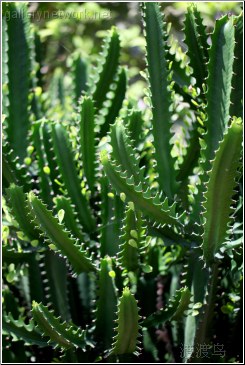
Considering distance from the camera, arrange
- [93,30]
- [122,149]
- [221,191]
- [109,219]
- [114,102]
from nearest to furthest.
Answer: [221,191]
[122,149]
[109,219]
[114,102]
[93,30]

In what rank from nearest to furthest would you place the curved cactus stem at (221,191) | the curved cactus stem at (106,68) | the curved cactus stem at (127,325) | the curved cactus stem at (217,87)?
the curved cactus stem at (221,191) < the curved cactus stem at (127,325) < the curved cactus stem at (217,87) < the curved cactus stem at (106,68)

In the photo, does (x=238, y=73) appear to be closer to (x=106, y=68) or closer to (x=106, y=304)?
(x=106, y=68)

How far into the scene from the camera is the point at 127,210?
1525 millimetres

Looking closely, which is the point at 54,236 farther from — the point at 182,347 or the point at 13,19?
the point at 13,19

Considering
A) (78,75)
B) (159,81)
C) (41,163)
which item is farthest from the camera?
(78,75)

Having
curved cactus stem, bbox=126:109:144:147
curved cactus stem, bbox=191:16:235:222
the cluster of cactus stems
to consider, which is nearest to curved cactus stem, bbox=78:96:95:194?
the cluster of cactus stems

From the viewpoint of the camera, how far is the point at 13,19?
6.37 feet

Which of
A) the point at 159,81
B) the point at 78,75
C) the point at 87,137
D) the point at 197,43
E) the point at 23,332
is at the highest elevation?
the point at 78,75

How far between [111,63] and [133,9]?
2.47 meters

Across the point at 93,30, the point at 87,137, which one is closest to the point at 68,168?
the point at 87,137

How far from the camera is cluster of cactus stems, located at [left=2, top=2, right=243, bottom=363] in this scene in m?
1.55

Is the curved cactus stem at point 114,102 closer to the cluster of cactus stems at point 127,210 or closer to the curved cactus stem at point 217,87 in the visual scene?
the cluster of cactus stems at point 127,210

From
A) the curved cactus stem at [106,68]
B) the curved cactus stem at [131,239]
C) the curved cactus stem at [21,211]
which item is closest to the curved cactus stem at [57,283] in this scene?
the curved cactus stem at [21,211]

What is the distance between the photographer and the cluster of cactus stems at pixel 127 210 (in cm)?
155
